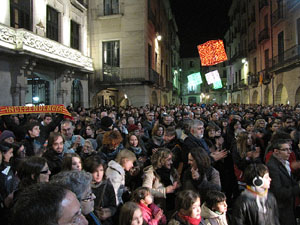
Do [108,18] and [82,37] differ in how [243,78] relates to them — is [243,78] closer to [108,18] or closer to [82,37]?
[108,18]

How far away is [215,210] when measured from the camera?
3105mm

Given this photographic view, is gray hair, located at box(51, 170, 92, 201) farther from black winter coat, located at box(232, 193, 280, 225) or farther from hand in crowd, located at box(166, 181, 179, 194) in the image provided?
black winter coat, located at box(232, 193, 280, 225)

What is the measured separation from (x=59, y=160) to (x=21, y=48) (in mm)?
9857

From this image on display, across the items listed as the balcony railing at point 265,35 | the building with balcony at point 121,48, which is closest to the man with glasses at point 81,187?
the building with balcony at point 121,48

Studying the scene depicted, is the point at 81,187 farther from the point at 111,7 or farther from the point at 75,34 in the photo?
the point at 111,7

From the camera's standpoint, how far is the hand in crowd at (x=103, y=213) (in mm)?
3041

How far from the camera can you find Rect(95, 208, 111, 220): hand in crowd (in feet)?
9.98

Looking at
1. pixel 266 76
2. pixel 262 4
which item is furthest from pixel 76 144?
pixel 262 4

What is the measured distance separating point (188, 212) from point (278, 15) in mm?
26075

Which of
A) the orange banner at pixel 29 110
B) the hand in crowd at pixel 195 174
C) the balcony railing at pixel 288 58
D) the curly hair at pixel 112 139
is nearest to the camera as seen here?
the hand in crowd at pixel 195 174

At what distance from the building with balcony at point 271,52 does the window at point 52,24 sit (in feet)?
55.7

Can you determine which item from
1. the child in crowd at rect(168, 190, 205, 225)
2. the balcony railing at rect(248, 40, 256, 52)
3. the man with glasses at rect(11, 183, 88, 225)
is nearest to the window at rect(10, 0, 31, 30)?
the child in crowd at rect(168, 190, 205, 225)

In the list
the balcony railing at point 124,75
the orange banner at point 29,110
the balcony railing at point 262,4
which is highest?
the balcony railing at point 262,4

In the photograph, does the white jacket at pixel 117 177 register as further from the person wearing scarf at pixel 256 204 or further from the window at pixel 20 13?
the window at pixel 20 13
